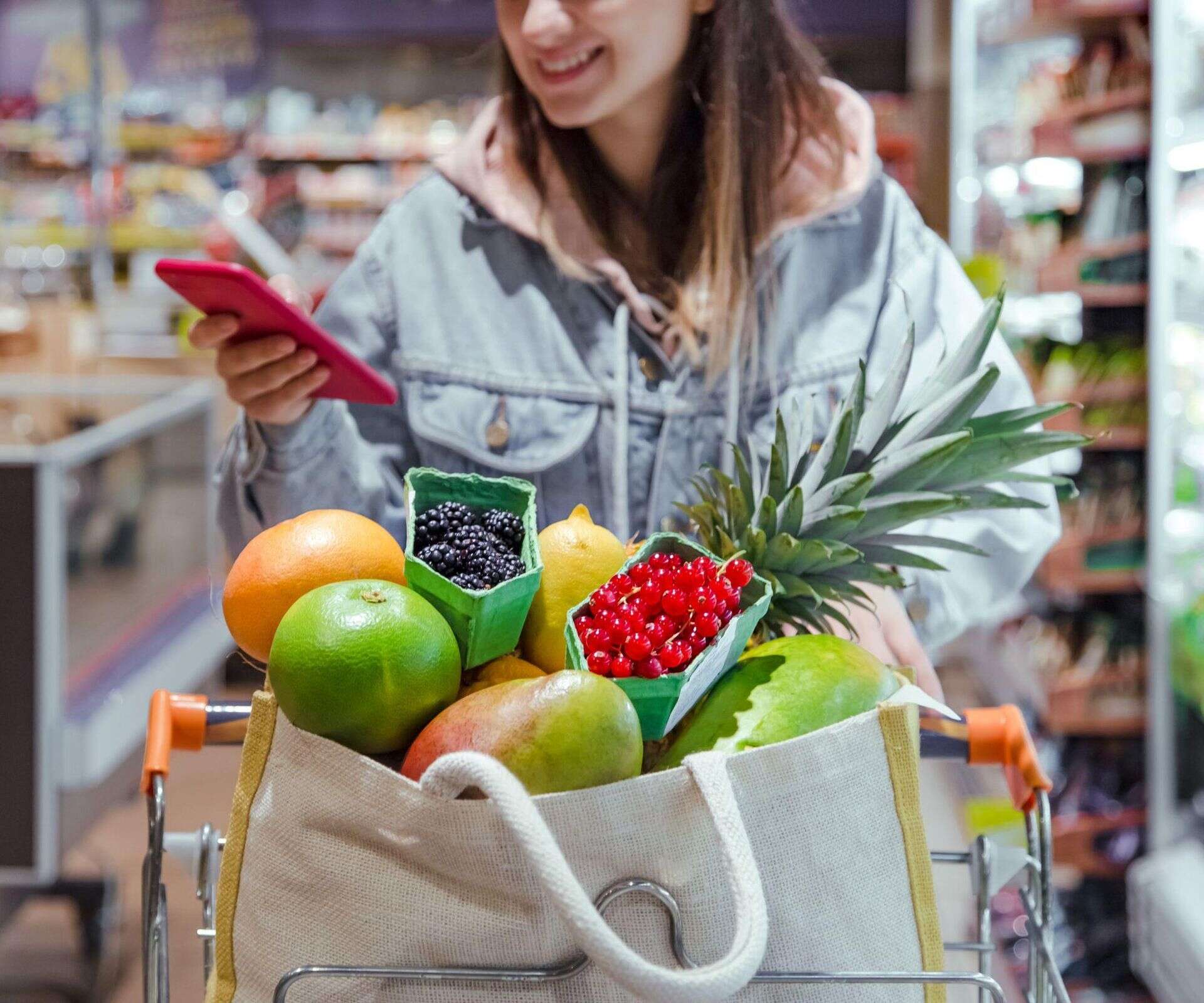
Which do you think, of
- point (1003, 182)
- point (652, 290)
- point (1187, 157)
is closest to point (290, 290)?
point (652, 290)

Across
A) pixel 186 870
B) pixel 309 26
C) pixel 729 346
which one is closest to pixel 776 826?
pixel 186 870

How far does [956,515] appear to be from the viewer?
1.43 m

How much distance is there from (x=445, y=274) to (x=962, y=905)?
1475mm

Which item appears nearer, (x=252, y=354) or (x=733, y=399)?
(x=252, y=354)

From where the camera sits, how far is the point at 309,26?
Answer: 9.80 meters

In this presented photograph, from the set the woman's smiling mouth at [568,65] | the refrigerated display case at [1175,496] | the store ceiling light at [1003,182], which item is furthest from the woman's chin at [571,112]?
the store ceiling light at [1003,182]

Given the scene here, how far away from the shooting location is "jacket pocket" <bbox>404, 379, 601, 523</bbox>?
1.57 metres

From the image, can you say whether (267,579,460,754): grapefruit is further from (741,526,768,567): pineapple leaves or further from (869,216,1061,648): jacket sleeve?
(869,216,1061,648): jacket sleeve

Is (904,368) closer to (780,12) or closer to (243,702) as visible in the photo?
(243,702)

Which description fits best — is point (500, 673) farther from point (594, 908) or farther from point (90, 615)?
point (90, 615)

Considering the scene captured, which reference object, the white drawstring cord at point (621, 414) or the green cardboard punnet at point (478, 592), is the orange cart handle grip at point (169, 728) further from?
the white drawstring cord at point (621, 414)

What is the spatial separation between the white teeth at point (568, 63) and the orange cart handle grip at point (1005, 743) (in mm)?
801

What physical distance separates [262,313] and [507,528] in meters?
0.38

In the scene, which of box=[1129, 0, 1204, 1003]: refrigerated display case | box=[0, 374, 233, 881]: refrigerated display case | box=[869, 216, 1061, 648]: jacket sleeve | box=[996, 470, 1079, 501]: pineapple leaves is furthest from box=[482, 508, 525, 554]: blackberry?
box=[1129, 0, 1204, 1003]: refrigerated display case
